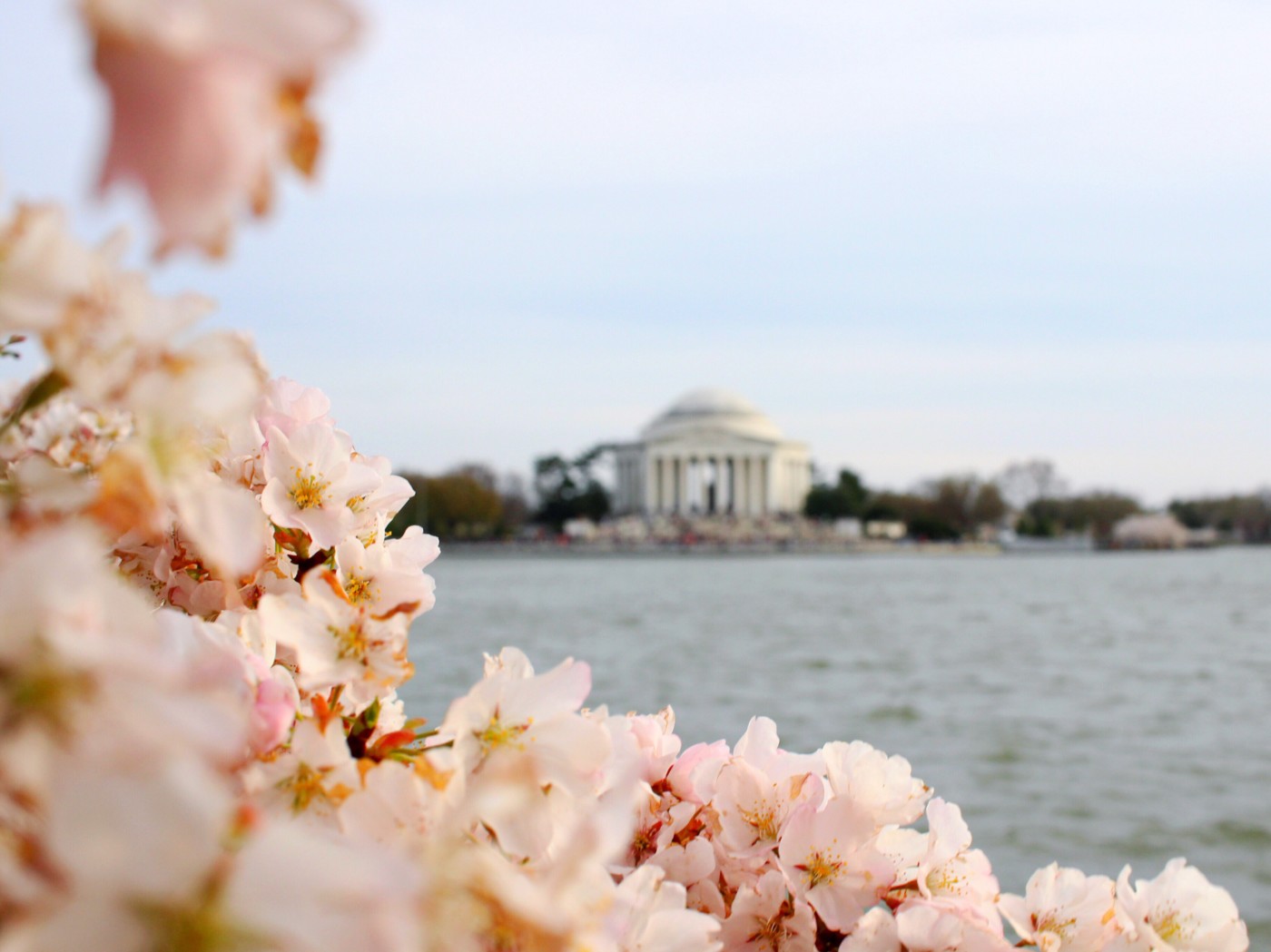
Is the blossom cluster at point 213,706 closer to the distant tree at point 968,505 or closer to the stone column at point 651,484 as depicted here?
the stone column at point 651,484

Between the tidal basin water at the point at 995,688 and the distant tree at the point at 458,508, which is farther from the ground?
the distant tree at the point at 458,508

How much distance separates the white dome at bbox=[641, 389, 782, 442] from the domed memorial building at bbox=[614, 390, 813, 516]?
0.19 ft

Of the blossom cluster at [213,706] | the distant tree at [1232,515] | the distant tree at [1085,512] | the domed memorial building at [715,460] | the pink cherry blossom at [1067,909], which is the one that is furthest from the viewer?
the distant tree at [1232,515]

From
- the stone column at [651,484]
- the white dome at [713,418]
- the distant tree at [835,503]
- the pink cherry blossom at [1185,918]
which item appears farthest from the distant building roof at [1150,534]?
the pink cherry blossom at [1185,918]

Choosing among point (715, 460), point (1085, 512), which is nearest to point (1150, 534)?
point (1085, 512)

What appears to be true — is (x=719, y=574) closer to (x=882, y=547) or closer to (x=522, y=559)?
(x=522, y=559)

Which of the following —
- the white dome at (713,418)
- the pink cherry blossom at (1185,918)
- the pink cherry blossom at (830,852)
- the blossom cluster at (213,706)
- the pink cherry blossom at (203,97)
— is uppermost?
the white dome at (713,418)

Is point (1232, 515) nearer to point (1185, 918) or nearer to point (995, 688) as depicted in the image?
point (995, 688)

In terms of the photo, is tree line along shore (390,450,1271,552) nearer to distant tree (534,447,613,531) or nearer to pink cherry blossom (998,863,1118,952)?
distant tree (534,447,613,531)

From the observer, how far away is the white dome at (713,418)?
7738cm

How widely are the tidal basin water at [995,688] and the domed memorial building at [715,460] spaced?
1851 inches

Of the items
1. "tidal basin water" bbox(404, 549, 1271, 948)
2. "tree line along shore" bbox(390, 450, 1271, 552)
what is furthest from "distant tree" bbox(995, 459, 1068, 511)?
"tidal basin water" bbox(404, 549, 1271, 948)

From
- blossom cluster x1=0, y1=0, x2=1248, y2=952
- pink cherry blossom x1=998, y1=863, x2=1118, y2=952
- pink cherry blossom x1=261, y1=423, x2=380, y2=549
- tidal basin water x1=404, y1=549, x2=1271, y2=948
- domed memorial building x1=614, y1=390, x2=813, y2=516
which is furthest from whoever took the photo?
domed memorial building x1=614, y1=390, x2=813, y2=516

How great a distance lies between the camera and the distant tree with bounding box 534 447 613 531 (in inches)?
3184
